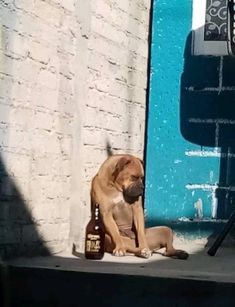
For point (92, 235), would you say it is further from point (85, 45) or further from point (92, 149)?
point (85, 45)

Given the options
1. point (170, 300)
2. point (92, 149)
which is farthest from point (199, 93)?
point (170, 300)

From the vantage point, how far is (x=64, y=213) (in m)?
4.67

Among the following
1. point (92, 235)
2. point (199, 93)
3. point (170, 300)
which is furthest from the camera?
point (199, 93)

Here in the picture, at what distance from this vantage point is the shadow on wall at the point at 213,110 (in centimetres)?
520

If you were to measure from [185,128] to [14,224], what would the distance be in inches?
61.9

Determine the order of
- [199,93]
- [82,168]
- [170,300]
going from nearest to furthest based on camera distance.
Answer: [170,300] < [82,168] < [199,93]

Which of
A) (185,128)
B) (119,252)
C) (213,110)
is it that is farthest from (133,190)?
(213,110)

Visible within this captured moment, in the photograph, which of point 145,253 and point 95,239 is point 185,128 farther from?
point 95,239

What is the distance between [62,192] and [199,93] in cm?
126

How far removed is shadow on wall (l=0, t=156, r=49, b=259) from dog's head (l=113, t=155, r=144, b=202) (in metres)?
0.59

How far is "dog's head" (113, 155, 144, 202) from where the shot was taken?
15.1ft

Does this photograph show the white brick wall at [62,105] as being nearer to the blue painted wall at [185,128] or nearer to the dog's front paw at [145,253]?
the blue painted wall at [185,128]

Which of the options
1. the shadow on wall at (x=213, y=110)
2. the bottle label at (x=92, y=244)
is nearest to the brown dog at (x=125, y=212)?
the bottle label at (x=92, y=244)

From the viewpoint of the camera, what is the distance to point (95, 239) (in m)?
4.43
